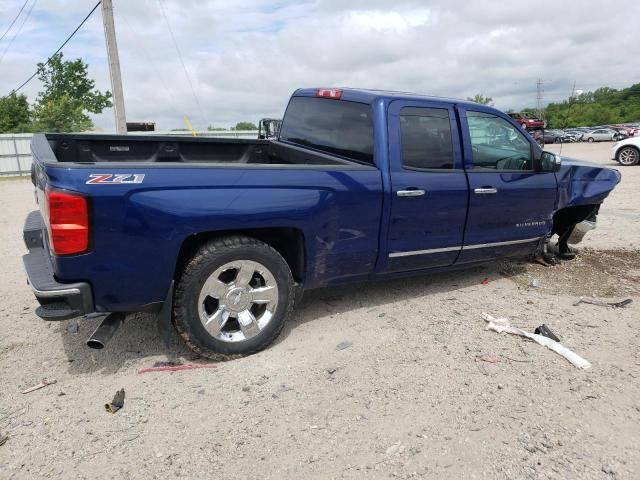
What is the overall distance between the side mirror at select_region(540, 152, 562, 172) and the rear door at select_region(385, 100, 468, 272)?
100 centimetres

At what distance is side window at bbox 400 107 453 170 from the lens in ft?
13.6

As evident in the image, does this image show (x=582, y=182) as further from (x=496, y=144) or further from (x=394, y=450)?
(x=394, y=450)

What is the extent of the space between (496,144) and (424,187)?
43.5 inches

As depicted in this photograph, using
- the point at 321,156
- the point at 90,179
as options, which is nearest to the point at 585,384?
the point at 321,156

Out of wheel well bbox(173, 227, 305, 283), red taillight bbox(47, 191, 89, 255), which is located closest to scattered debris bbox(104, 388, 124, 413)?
wheel well bbox(173, 227, 305, 283)

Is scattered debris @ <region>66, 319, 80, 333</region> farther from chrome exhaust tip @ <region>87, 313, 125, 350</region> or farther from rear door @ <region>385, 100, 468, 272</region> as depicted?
rear door @ <region>385, 100, 468, 272</region>

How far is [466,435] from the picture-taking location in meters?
2.77

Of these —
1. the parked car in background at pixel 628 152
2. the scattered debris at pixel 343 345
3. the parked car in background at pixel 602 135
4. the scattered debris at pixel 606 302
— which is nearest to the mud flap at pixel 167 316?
the scattered debris at pixel 343 345

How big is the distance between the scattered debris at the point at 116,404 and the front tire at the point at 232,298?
514mm

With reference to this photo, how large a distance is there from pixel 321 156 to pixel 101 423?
2571mm

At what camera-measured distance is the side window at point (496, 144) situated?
457cm

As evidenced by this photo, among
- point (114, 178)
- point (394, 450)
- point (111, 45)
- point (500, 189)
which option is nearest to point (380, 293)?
point (500, 189)

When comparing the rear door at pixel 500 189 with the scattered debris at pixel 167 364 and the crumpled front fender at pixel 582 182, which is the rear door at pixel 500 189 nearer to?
the crumpled front fender at pixel 582 182

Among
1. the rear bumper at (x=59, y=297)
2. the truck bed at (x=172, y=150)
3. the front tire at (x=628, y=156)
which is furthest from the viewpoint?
the front tire at (x=628, y=156)
